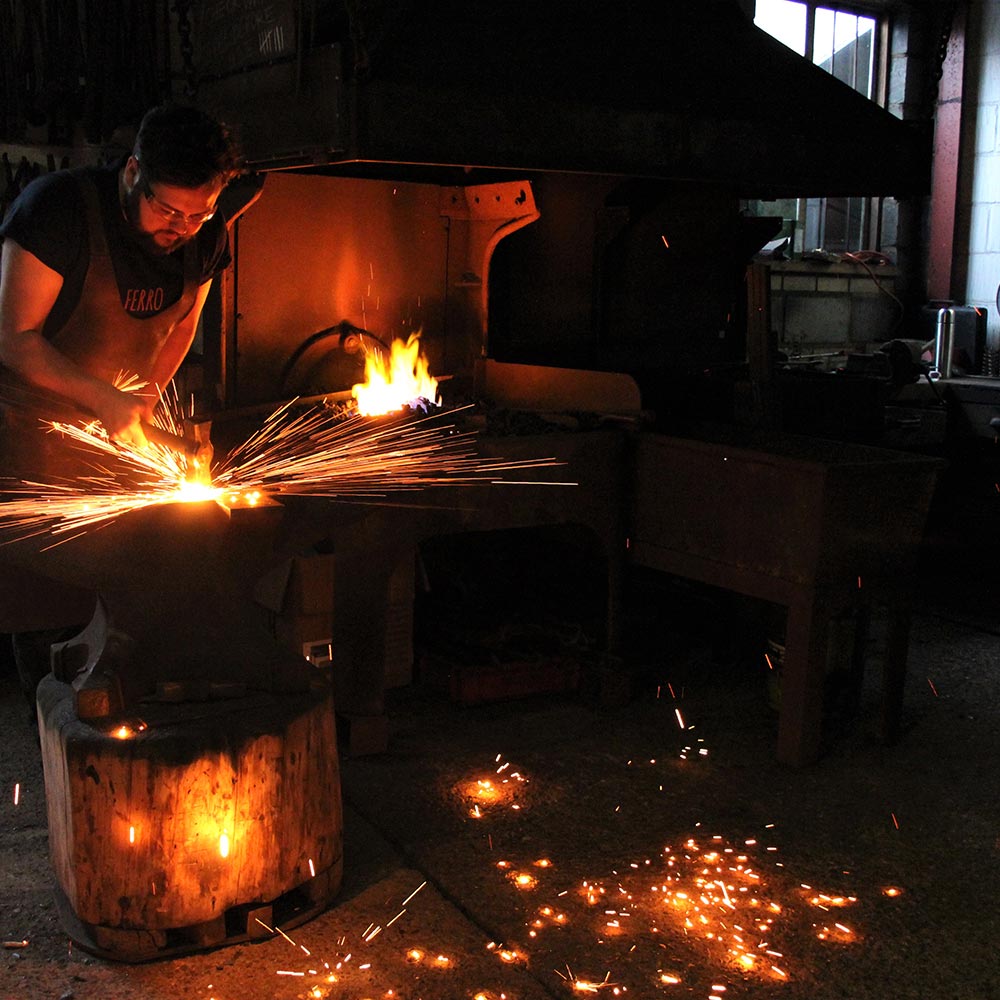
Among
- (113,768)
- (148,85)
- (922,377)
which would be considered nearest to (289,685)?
(113,768)

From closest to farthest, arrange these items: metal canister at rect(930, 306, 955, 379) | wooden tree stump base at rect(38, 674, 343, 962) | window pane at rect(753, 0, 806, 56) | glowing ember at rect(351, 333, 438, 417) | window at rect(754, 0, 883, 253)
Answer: wooden tree stump base at rect(38, 674, 343, 962) → glowing ember at rect(351, 333, 438, 417) → metal canister at rect(930, 306, 955, 379) → window pane at rect(753, 0, 806, 56) → window at rect(754, 0, 883, 253)

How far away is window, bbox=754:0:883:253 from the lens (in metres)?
7.86

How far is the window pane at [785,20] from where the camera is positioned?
7.68 m

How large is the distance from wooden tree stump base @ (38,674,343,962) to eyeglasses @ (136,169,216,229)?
3.37ft

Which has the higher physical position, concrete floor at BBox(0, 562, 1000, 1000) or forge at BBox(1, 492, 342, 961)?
forge at BBox(1, 492, 342, 961)

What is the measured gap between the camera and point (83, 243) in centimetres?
262

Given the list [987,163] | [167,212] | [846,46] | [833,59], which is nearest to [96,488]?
[167,212]

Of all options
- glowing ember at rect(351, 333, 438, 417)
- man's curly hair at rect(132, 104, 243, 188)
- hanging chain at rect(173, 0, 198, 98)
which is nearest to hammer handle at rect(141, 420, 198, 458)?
man's curly hair at rect(132, 104, 243, 188)

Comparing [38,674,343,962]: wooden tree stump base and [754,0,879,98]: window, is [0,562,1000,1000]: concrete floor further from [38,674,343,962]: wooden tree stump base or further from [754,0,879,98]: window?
[754,0,879,98]: window

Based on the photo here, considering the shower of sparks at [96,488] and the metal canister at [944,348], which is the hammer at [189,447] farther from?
the metal canister at [944,348]

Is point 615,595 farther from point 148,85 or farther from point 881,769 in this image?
point 148,85

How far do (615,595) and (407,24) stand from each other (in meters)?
1.94

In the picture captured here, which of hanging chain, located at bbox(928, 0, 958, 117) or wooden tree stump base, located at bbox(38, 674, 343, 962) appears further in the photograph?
hanging chain, located at bbox(928, 0, 958, 117)

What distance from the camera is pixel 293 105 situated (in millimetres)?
3494
